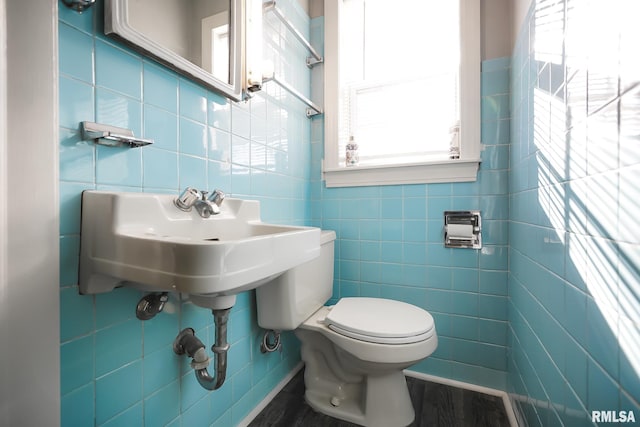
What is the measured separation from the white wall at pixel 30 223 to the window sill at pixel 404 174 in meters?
1.20

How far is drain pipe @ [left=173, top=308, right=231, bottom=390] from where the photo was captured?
77cm

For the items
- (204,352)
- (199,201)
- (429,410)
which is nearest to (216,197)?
(199,201)

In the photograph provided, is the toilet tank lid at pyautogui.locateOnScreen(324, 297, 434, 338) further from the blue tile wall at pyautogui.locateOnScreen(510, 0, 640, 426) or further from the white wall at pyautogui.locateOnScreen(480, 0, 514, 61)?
the white wall at pyautogui.locateOnScreen(480, 0, 514, 61)

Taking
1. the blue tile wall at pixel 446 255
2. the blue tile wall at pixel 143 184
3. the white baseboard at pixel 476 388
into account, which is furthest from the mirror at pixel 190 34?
the white baseboard at pixel 476 388

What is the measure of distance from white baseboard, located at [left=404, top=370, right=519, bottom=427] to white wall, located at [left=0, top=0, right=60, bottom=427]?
1.42 m

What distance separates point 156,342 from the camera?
77cm

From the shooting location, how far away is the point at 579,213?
58cm

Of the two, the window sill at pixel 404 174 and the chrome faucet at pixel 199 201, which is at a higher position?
the window sill at pixel 404 174

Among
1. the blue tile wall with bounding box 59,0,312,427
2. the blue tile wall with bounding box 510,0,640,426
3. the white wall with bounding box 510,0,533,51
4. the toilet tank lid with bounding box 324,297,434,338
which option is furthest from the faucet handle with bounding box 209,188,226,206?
the white wall with bounding box 510,0,533,51

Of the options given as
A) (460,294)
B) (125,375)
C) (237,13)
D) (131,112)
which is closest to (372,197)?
(460,294)

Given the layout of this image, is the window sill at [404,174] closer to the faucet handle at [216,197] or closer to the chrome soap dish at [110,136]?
the faucet handle at [216,197]

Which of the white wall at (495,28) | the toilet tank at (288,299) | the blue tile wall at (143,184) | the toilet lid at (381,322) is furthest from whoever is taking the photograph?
the white wall at (495,28)

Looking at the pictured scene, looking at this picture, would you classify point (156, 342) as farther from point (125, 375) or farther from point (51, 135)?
point (51, 135)

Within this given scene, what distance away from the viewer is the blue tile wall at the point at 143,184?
23.2 inches
